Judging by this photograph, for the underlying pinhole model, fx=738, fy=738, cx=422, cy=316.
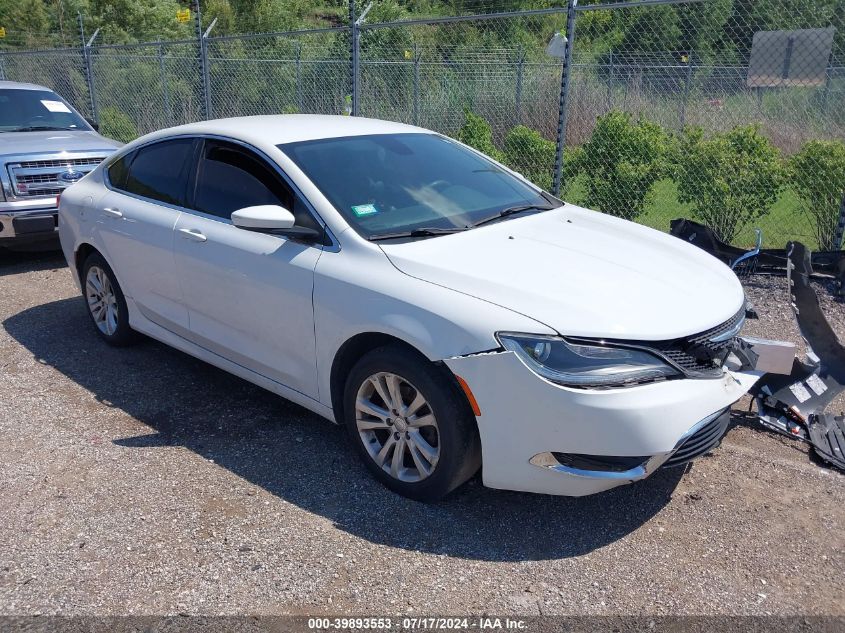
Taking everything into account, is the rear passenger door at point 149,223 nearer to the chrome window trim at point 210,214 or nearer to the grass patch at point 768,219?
the chrome window trim at point 210,214

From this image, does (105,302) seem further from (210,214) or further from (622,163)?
(622,163)

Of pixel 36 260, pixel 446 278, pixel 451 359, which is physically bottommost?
pixel 36 260

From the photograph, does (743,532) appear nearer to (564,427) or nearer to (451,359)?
(564,427)

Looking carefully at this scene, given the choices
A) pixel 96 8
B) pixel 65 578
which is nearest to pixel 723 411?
pixel 65 578

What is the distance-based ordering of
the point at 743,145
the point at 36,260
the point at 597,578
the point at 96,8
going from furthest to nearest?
1. the point at 96,8
2. the point at 36,260
3. the point at 743,145
4. the point at 597,578

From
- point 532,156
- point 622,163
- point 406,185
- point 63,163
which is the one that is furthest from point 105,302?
point 532,156

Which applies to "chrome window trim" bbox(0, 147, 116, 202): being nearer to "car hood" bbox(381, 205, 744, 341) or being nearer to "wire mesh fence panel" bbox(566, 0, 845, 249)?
"car hood" bbox(381, 205, 744, 341)

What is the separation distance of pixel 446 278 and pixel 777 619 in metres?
1.83

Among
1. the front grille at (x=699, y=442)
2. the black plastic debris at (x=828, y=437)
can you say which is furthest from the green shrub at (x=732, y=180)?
the front grille at (x=699, y=442)

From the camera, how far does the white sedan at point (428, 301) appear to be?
2922 millimetres

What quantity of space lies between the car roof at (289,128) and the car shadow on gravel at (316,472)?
62.7 inches

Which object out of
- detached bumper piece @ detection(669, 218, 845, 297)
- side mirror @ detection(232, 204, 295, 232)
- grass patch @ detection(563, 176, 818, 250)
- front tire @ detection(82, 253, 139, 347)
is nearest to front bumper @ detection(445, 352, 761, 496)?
side mirror @ detection(232, 204, 295, 232)

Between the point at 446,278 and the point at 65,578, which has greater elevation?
the point at 446,278

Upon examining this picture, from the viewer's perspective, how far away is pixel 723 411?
3174 millimetres
